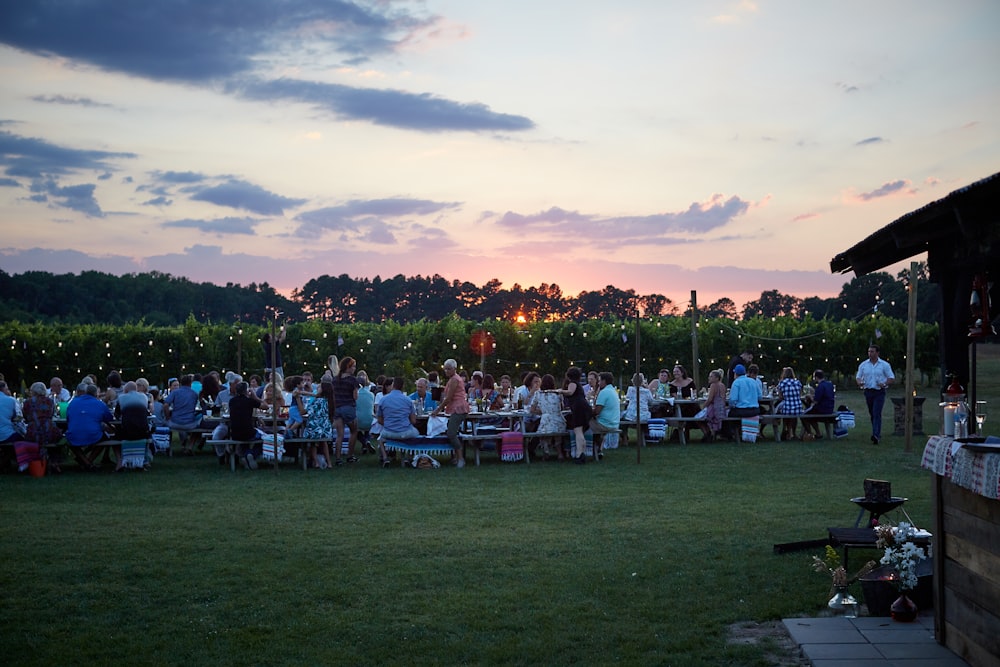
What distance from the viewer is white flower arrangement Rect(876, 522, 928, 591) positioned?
6.50 meters

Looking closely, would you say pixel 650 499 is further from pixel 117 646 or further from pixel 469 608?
pixel 117 646

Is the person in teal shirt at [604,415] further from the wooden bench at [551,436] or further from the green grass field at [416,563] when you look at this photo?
the green grass field at [416,563]

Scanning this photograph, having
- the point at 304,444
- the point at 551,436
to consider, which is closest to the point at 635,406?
the point at 551,436

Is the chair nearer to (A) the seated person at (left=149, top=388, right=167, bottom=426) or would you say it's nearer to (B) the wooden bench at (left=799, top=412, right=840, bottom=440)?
(A) the seated person at (left=149, top=388, right=167, bottom=426)

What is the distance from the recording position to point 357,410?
1659 centimetres

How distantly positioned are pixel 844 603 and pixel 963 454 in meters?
1.65

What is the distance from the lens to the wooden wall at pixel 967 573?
17.0ft

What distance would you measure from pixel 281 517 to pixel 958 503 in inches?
276

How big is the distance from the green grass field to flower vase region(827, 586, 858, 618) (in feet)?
0.38

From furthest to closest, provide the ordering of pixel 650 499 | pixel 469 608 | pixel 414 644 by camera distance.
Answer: pixel 650 499, pixel 469 608, pixel 414 644

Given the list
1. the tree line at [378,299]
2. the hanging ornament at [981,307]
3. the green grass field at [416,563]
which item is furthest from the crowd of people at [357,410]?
the tree line at [378,299]

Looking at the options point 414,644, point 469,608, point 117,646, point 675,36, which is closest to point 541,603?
point 469,608

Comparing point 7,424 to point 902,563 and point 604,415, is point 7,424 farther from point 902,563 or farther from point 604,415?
point 902,563

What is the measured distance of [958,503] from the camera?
5.76 m
